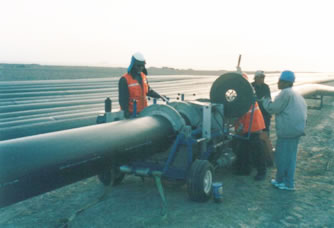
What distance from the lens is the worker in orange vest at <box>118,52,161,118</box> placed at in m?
6.09

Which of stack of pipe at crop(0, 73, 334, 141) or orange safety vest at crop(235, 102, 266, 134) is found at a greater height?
orange safety vest at crop(235, 102, 266, 134)

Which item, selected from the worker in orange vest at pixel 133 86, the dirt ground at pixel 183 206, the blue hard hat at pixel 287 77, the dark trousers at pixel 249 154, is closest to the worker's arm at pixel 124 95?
the worker in orange vest at pixel 133 86

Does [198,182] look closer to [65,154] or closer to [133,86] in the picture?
[133,86]

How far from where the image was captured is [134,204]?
5422 millimetres

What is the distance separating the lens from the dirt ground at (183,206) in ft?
15.7

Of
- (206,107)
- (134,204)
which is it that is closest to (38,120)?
(134,204)

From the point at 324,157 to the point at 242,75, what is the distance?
346 cm

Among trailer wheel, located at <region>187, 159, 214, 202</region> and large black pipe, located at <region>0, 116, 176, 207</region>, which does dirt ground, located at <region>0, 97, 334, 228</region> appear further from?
large black pipe, located at <region>0, 116, 176, 207</region>

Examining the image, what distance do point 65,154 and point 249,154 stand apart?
431cm

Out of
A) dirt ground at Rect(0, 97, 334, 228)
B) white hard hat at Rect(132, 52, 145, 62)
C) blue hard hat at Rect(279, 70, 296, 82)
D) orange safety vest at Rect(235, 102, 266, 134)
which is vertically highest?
white hard hat at Rect(132, 52, 145, 62)

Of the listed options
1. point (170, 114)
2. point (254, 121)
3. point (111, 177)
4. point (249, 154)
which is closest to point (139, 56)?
point (170, 114)

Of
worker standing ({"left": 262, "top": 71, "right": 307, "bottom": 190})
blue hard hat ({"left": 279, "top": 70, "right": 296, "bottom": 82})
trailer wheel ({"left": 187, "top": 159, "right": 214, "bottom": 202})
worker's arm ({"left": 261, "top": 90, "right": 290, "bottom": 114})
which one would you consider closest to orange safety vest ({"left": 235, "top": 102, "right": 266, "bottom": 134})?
worker standing ({"left": 262, "top": 71, "right": 307, "bottom": 190})

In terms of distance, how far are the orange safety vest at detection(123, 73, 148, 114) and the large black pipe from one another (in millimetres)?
1107

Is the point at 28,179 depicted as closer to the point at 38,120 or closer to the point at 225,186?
the point at 225,186
